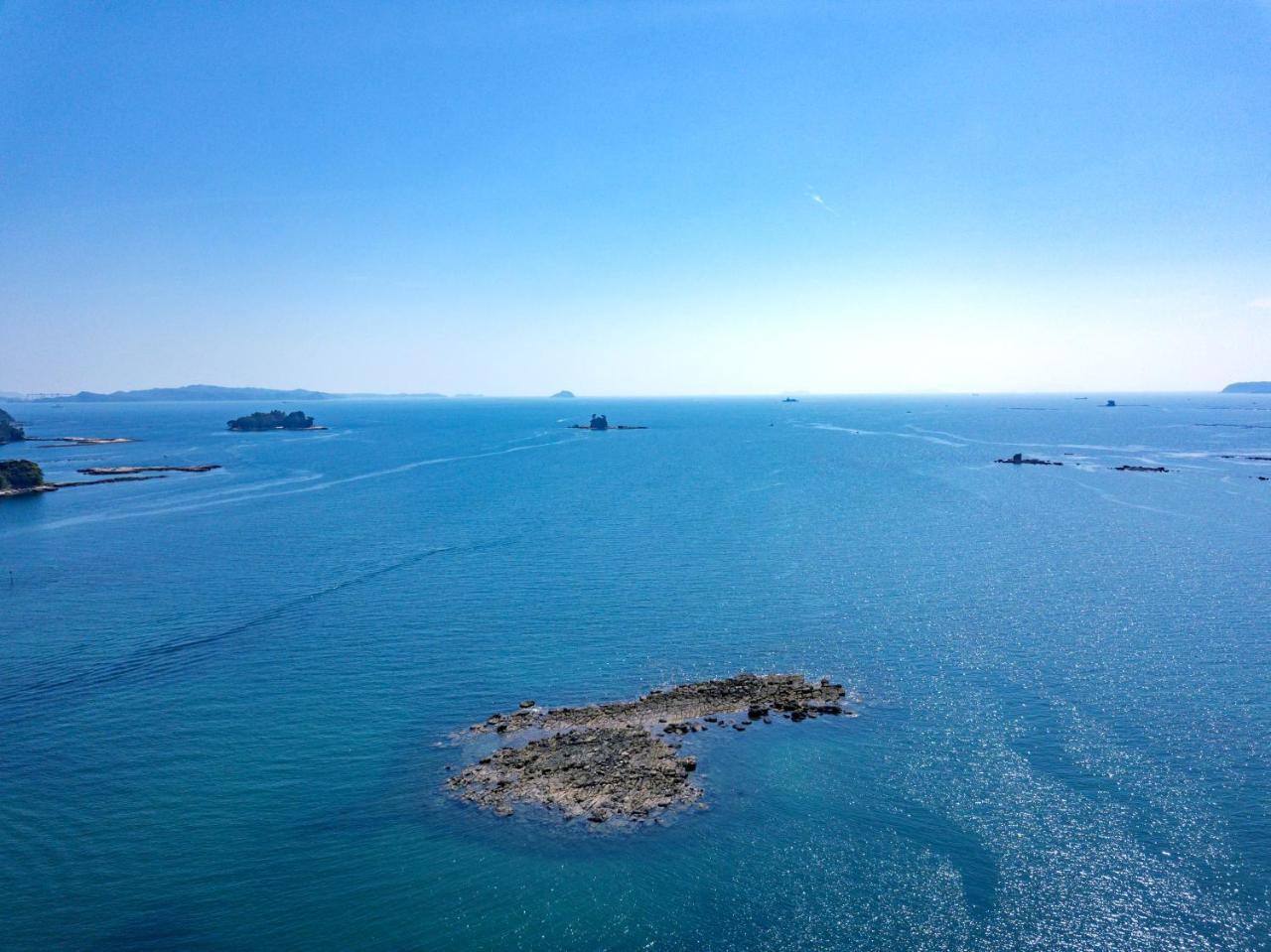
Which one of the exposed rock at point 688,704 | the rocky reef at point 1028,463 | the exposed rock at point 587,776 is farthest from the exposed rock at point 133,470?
the rocky reef at point 1028,463

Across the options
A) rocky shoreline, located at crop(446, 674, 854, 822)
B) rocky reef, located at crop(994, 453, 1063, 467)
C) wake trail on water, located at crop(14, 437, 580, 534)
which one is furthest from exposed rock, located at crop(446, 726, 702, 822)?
rocky reef, located at crop(994, 453, 1063, 467)

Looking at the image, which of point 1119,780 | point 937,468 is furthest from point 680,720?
point 937,468

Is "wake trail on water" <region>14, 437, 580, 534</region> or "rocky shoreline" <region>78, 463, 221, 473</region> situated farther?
"rocky shoreline" <region>78, 463, 221, 473</region>

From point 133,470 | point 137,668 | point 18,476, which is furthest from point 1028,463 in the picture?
point 18,476

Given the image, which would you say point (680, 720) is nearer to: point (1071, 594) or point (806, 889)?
point (806, 889)

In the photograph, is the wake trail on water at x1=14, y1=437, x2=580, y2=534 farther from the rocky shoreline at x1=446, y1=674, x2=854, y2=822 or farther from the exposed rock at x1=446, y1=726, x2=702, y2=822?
the exposed rock at x1=446, y1=726, x2=702, y2=822

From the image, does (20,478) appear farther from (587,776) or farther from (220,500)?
(587,776)
